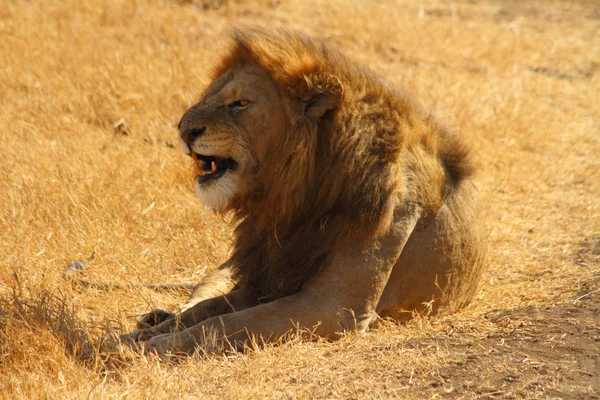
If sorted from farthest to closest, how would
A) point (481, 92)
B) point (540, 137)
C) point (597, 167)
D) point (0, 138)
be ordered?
point (481, 92)
point (540, 137)
point (597, 167)
point (0, 138)

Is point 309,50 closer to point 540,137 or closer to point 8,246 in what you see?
point 8,246

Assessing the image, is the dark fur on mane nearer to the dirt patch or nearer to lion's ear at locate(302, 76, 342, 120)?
lion's ear at locate(302, 76, 342, 120)

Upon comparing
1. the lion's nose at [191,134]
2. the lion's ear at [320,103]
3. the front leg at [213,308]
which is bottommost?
the front leg at [213,308]

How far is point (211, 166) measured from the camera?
4.20 m

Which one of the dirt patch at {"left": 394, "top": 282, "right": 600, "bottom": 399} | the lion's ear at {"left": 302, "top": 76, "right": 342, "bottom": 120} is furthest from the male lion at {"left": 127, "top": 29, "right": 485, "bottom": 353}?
the dirt patch at {"left": 394, "top": 282, "right": 600, "bottom": 399}

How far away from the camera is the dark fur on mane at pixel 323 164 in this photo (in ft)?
13.4

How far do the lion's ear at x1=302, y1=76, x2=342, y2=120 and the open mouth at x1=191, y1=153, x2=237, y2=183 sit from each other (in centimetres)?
45

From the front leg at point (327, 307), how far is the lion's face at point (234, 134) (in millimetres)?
551

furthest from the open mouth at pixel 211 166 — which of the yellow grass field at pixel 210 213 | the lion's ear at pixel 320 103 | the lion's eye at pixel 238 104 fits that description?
the yellow grass field at pixel 210 213

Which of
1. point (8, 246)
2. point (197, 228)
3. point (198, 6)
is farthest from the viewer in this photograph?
point (198, 6)

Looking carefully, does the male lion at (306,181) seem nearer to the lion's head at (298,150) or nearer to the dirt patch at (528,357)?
the lion's head at (298,150)

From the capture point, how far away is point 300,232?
4.20 meters

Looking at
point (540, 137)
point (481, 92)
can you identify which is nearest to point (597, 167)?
point (540, 137)

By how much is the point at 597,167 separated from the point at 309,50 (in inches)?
174
